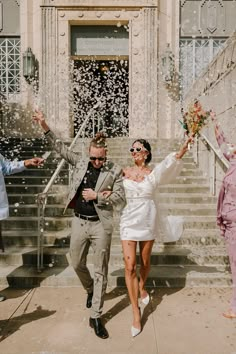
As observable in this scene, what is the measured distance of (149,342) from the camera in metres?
3.67

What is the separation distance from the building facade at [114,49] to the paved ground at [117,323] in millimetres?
8032

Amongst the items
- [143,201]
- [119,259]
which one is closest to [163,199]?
[119,259]

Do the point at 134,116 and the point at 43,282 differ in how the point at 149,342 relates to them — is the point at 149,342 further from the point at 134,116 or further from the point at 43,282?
the point at 134,116

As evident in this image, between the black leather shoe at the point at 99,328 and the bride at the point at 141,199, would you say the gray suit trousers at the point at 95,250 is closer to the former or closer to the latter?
the black leather shoe at the point at 99,328

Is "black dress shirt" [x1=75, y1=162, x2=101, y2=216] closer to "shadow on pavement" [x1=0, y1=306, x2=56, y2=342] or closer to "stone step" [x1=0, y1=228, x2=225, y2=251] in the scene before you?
"shadow on pavement" [x1=0, y1=306, x2=56, y2=342]

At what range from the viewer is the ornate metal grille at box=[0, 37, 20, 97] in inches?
496

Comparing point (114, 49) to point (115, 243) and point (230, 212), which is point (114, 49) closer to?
point (115, 243)

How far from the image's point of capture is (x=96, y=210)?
13.1ft

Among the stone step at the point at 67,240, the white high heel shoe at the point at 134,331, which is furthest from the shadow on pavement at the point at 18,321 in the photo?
the stone step at the point at 67,240

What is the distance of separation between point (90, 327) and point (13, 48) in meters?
11.0

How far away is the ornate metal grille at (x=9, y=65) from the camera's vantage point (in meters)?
12.6

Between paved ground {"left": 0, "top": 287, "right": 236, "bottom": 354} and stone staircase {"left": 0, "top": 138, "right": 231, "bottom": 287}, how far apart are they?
198mm

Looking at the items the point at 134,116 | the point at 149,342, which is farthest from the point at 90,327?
the point at 134,116

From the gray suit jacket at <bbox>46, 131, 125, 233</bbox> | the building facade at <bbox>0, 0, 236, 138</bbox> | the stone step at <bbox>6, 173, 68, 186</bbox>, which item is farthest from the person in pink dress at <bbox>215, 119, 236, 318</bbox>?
the building facade at <bbox>0, 0, 236, 138</bbox>
